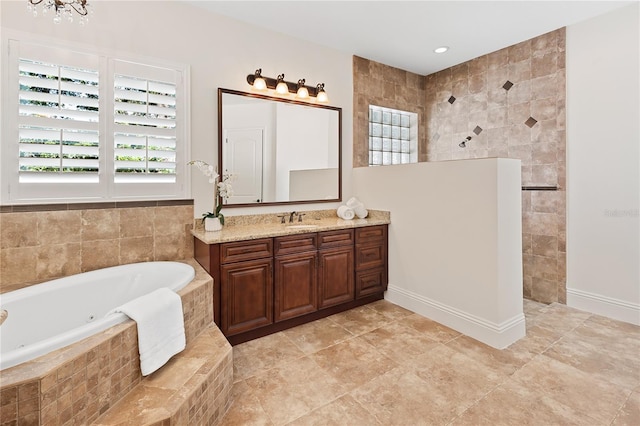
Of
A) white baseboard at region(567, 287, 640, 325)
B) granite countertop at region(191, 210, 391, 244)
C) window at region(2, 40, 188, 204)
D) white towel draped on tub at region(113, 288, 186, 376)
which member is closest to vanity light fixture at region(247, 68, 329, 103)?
window at region(2, 40, 188, 204)

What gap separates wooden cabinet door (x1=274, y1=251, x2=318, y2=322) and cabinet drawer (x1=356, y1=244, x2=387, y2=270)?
544 mm

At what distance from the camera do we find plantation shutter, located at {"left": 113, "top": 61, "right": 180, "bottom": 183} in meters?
2.37

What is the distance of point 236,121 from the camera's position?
289 centimetres

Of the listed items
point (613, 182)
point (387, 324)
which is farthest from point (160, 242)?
point (613, 182)

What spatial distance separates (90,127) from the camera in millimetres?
2248

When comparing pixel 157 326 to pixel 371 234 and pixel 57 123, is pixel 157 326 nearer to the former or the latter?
pixel 57 123

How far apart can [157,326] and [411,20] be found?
10.8ft

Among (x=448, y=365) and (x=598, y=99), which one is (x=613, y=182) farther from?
(x=448, y=365)

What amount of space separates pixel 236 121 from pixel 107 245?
151 cm

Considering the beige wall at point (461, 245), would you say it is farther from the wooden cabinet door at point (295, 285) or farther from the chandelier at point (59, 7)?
the chandelier at point (59, 7)

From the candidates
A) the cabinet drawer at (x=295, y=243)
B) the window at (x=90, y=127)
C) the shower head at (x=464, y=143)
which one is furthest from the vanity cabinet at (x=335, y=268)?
the shower head at (x=464, y=143)

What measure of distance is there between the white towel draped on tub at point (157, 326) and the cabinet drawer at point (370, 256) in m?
1.82

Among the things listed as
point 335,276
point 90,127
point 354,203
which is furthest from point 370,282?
point 90,127

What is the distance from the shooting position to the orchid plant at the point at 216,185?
2.57 meters
